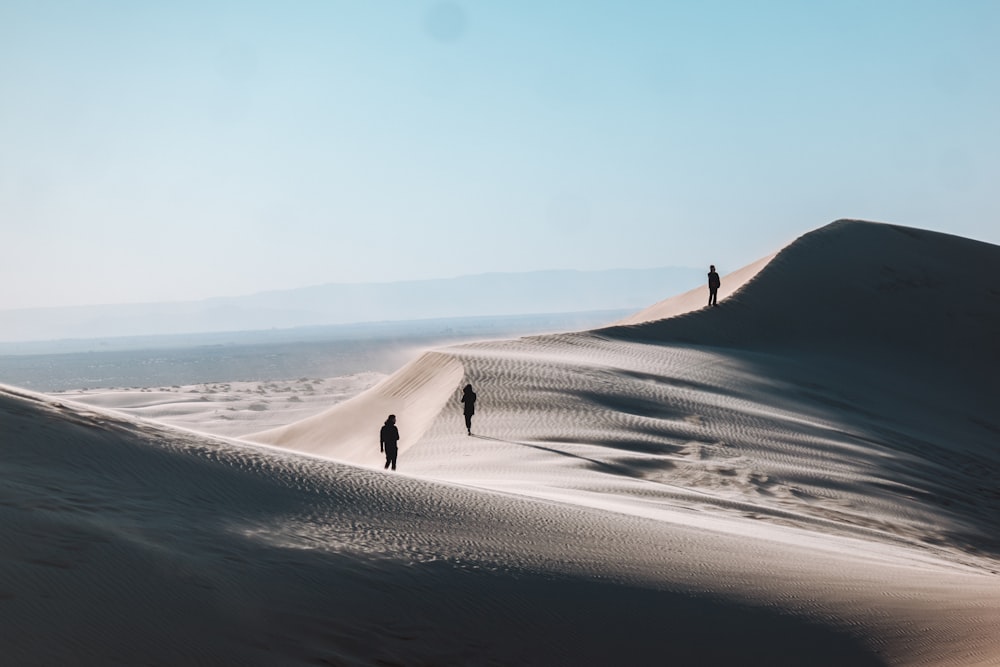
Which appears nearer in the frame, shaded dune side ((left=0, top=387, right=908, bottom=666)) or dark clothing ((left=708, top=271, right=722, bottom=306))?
shaded dune side ((left=0, top=387, right=908, bottom=666))

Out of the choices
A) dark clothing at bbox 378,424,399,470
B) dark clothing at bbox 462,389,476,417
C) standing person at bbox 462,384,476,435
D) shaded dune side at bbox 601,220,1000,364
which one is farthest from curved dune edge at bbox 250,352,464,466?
shaded dune side at bbox 601,220,1000,364

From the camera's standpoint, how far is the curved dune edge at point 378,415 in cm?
2027

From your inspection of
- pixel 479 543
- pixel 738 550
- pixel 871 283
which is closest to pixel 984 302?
pixel 871 283

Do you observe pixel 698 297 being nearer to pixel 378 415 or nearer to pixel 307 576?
pixel 378 415

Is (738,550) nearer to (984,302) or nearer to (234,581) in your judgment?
(234,581)

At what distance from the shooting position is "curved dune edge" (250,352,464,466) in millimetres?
20266

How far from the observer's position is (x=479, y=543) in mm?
7172

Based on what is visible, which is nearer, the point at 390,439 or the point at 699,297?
the point at 390,439

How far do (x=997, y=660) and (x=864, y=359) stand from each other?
73.1ft

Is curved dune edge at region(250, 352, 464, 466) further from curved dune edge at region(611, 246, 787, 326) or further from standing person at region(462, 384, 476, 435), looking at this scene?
curved dune edge at region(611, 246, 787, 326)

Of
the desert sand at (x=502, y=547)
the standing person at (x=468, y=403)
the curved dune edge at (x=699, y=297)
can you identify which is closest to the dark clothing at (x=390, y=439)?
the desert sand at (x=502, y=547)

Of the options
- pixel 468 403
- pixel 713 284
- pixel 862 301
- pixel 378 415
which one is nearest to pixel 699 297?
pixel 862 301

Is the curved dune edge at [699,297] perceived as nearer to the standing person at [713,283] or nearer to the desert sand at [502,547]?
the standing person at [713,283]

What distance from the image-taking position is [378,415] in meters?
22.3
